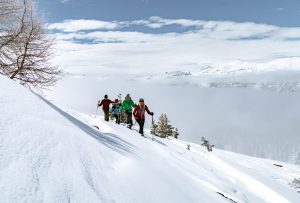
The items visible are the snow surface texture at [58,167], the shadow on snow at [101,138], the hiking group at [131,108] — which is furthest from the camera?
the hiking group at [131,108]

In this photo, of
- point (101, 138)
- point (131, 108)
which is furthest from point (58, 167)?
point (131, 108)

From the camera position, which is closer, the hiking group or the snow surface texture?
the snow surface texture

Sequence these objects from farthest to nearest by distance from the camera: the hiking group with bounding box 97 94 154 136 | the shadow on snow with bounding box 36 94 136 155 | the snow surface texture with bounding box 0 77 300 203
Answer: the hiking group with bounding box 97 94 154 136 → the shadow on snow with bounding box 36 94 136 155 → the snow surface texture with bounding box 0 77 300 203

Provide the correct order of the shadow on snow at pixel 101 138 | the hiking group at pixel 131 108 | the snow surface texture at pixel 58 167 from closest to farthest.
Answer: the snow surface texture at pixel 58 167 < the shadow on snow at pixel 101 138 < the hiking group at pixel 131 108

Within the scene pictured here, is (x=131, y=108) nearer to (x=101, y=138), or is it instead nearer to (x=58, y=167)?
(x=101, y=138)

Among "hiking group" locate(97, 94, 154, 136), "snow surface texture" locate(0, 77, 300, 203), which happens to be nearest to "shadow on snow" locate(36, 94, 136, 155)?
"snow surface texture" locate(0, 77, 300, 203)

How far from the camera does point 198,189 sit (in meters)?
8.66

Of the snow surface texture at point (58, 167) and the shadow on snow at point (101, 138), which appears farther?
the shadow on snow at point (101, 138)

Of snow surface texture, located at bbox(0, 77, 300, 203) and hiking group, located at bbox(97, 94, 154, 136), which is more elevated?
hiking group, located at bbox(97, 94, 154, 136)

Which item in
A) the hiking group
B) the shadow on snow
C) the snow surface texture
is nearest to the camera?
the snow surface texture

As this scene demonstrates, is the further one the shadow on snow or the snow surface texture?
A: the shadow on snow

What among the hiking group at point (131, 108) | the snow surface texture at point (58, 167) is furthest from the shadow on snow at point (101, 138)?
the hiking group at point (131, 108)

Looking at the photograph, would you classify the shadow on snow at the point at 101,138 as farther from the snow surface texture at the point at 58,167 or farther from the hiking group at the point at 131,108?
the hiking group at the point at 131,108

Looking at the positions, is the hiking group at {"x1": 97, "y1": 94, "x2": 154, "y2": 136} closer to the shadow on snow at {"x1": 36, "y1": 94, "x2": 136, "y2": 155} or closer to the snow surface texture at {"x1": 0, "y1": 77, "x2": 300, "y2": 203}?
the shadow on snow at {"x1": 36, "y1": 94, "x2": 136, "y2": 155}
